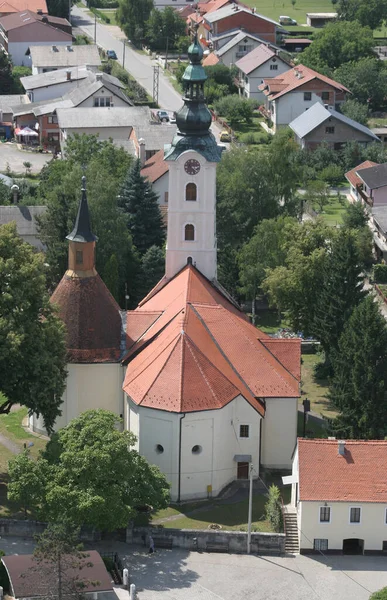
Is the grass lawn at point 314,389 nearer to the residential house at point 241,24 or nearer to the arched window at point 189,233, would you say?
the arched window at point 189,233

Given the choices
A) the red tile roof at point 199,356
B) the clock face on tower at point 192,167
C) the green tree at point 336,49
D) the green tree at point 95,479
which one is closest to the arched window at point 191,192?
the clock face on tower at point 192,167

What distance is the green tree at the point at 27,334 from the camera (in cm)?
6938

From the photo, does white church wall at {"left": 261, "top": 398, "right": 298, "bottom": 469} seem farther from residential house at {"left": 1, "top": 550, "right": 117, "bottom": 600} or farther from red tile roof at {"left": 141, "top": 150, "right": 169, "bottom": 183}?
red tile roof at {"left": 141, "top": 150, "right": 169, "bottom": 183}

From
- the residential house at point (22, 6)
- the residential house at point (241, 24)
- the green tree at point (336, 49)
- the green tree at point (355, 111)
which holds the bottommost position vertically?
the green tree at point (355, 111)

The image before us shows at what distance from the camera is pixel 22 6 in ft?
580

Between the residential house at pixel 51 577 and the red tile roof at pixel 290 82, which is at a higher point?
the red tile roof at pixel 290 82

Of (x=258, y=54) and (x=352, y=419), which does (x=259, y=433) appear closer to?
(x=352, y=419)

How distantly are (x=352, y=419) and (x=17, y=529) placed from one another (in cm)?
1784

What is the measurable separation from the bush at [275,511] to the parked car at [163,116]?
7541 cm

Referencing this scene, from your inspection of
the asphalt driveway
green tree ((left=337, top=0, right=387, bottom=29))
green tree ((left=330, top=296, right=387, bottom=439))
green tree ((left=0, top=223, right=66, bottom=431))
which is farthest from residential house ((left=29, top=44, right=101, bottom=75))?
green tree ((left=330, top=296, right=387, bottom=439))

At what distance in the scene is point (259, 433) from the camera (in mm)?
72750

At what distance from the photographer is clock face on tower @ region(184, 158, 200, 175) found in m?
79.2

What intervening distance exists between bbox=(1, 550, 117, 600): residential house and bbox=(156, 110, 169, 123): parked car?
82.6m

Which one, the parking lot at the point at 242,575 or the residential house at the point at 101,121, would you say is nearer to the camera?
the parking lot at the point at 242,575
